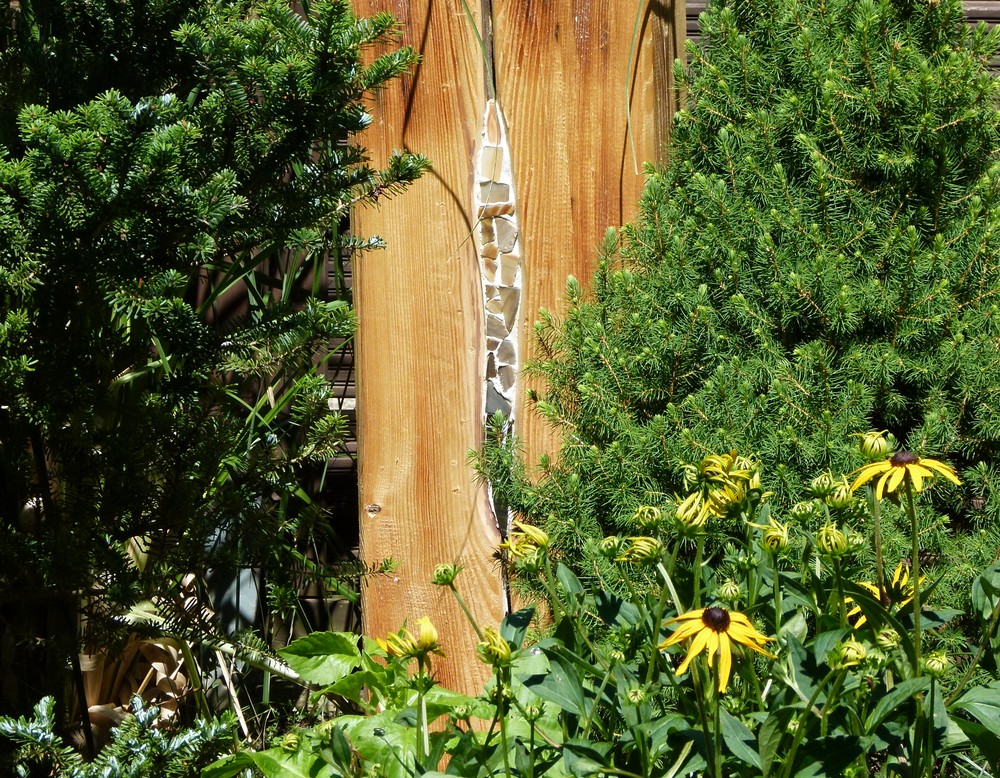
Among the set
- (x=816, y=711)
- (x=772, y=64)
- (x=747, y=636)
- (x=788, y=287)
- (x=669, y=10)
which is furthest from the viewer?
(x=669, y=10)

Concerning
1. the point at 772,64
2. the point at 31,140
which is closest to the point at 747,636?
the point at 31,140

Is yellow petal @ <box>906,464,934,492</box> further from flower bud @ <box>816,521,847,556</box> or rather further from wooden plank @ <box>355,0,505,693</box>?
wooden plank @ <box>355,0,505,693</box>

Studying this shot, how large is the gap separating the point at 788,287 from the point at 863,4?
1.77 feet

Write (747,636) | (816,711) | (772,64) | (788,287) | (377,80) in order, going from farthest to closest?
(772,64), (788,287), (377,80), (816,711), (747,636)

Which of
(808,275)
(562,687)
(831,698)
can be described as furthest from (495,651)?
(808,275)

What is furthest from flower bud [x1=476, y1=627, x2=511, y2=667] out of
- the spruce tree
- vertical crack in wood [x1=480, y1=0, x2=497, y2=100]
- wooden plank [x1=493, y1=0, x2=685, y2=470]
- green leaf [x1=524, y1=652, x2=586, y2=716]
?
vertical crack in wood [x1=480, y1=0, x2=497, y2=100]

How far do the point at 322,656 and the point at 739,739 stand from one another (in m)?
0.84

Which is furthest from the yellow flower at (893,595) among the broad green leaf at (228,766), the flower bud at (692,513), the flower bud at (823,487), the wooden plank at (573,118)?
the wooden plank at (573,118)

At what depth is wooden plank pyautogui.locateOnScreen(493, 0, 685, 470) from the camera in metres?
2.31

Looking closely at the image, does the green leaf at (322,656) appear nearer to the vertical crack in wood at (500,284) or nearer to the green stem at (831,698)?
the vertical crack in wood at (500,284)

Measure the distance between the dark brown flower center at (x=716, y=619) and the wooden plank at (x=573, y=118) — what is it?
1.36m

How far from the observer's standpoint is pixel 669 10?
2314 millimetres

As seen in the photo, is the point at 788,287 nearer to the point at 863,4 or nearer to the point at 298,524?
the point at 863,4

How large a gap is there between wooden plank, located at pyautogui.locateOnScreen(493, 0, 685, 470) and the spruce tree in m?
0.37
